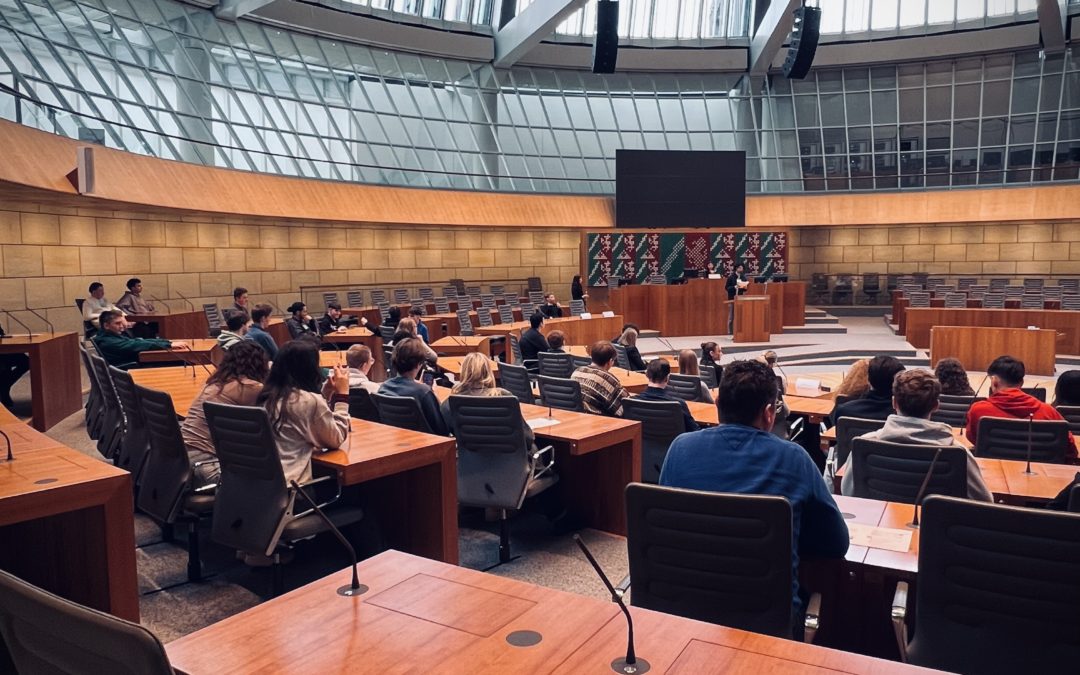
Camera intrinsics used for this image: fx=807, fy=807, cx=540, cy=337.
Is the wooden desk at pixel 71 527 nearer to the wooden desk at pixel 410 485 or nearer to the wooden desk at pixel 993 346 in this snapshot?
the wooden desk at pixel 410 485

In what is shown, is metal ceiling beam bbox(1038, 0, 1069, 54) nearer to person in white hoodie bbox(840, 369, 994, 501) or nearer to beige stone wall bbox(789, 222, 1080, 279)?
beige stone wall bbox(789, 222, 1080, 279)

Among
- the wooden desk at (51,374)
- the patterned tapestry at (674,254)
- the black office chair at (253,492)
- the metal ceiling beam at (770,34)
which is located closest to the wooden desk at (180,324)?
the wooden desk at (51,374)

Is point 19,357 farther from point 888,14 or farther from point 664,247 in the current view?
point 888,14

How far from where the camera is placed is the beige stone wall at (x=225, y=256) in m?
11.9

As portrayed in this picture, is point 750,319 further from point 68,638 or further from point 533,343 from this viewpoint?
point 68,638

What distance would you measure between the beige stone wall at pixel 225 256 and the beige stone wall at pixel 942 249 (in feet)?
24.7

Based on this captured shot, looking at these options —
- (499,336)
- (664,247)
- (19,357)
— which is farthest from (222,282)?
(664,247)

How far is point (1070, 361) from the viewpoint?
1343 cm

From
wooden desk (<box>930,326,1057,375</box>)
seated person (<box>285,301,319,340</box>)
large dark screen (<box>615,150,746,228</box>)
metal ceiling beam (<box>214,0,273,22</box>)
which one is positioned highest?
metal ceiling beam (<box>214,0,273,22</box>)

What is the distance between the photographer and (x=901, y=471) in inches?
141

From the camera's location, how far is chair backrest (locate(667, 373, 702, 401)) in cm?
672

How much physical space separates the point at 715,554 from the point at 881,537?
0.76 metres

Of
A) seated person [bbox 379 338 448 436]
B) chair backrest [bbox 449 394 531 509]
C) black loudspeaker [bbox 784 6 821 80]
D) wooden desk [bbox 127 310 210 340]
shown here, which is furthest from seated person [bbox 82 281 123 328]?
black loudspeaker [bbox 784 6 821 80]

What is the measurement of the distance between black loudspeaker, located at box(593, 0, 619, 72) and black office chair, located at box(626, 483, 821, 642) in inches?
572
